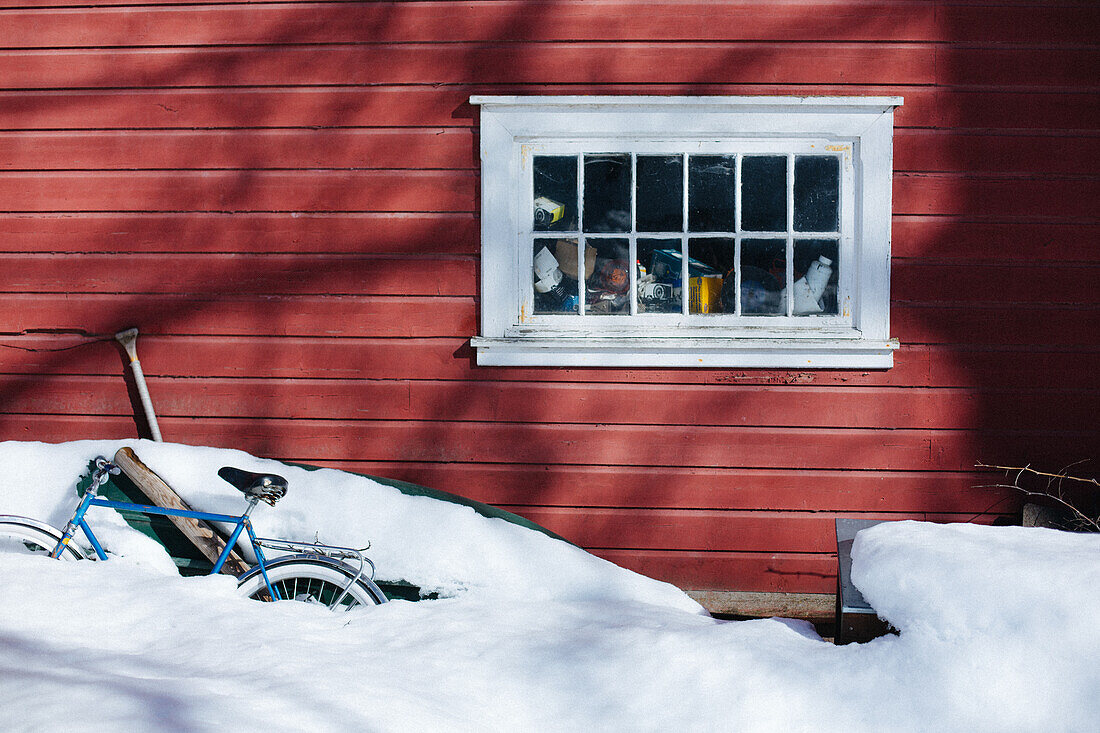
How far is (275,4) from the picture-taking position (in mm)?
2930

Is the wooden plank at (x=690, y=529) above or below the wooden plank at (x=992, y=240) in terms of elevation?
below

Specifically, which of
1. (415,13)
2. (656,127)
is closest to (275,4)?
(415,13)

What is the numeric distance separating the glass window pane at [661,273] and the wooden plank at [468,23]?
0.87 m

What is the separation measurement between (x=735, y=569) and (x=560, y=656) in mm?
1351

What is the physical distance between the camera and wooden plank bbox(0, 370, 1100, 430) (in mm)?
2902

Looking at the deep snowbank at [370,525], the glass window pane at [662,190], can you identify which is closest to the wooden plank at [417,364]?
the deep snowbank at [370,525]

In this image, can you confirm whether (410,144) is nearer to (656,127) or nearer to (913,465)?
(656,127)

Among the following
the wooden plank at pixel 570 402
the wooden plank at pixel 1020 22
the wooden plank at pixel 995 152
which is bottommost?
the wooden plank at pixel 570 402

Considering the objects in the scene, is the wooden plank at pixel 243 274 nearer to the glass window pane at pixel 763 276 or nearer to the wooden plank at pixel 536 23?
the wooden plank at pixel 536 23

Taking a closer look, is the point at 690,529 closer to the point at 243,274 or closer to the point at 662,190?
the point at 662,190

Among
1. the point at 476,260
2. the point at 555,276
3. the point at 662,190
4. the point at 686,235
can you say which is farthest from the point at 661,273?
the point at 476,260

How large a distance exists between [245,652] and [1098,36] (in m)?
3.91

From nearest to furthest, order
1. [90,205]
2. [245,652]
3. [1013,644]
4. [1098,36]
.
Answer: [1013,644] → [245,652] → [1098,36] → [90,205]

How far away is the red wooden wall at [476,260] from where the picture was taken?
2.86 meters
